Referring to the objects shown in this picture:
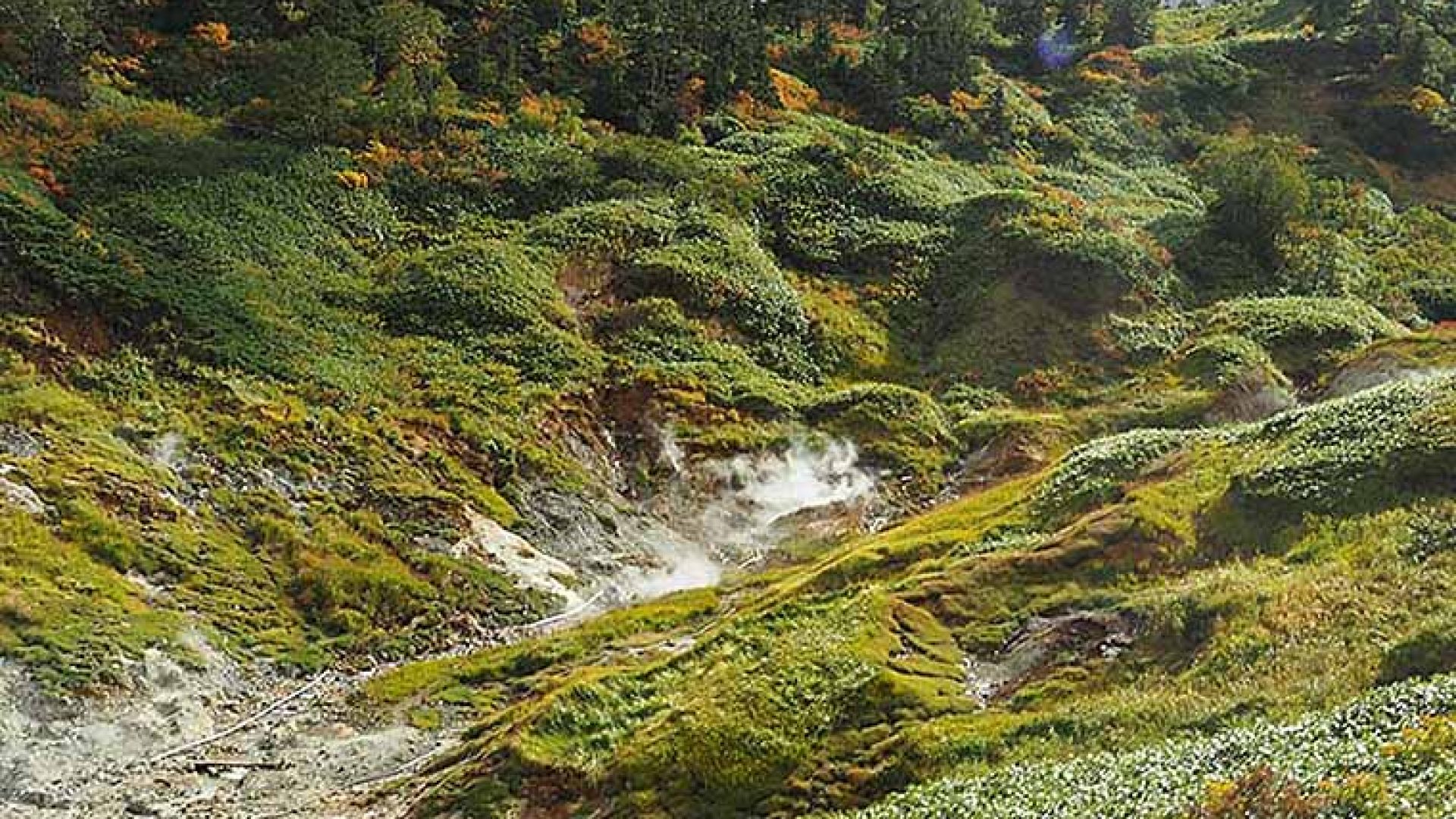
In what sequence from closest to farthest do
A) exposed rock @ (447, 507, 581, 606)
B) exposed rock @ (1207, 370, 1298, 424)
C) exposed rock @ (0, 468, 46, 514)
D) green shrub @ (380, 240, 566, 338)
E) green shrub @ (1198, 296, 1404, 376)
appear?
exposed rock @ (0, 468, 46, 514) < exposed rock @ (447, 507, 581, 606) < green shrub @ (380, 240, 566, 338) < exposed rock @ (1207, 370, 1298, 424) < green shrub @ (1198, 296, 1404, 376)

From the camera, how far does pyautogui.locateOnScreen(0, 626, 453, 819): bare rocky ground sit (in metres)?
23.2

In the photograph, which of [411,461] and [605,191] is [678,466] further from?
[605,191]

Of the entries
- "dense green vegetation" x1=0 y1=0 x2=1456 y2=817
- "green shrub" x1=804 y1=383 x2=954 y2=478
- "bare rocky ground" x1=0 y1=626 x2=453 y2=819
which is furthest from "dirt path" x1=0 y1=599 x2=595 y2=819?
"green shrub" x1=804 y1=383 x2=954 y2=478

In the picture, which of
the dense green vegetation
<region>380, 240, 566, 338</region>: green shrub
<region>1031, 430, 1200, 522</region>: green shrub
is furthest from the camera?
<region>380, 240, 566, 338</region>: green shrub

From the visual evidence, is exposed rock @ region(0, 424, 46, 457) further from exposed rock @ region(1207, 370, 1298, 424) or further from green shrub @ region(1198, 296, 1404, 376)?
green shrub @ region(1198, 296, 1404, 376)

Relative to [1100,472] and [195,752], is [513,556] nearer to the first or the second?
[195,752]

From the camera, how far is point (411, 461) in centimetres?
3962

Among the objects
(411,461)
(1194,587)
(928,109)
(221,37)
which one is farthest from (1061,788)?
(928,109)

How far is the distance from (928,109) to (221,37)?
5139cm

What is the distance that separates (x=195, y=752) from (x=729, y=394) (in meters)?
29.3

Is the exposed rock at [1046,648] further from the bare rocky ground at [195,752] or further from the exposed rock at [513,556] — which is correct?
the exposed rock at [513,556]

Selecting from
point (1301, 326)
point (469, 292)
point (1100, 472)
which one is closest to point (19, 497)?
point (469, 292)

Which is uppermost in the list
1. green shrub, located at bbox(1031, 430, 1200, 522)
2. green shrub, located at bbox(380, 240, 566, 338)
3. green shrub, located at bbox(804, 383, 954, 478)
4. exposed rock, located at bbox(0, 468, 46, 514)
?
green shrub, located at bbox(380, 240, 566, 338)

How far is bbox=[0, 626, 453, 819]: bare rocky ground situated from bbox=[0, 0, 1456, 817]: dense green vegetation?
920mm
